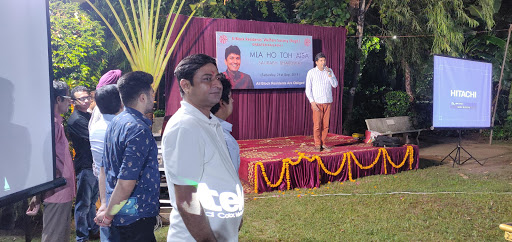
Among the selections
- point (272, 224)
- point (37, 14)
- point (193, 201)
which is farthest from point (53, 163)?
point (272, 224)

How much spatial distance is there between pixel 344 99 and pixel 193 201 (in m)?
12.2

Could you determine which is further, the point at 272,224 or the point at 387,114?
the point at 387,114

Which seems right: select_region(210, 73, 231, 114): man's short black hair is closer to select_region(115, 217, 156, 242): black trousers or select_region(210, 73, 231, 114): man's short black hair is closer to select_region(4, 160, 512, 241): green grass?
select_region(115, 217, 156, 242): black trousers

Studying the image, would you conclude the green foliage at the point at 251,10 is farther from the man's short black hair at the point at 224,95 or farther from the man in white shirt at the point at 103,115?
the man's short black hair at the point at 224,95

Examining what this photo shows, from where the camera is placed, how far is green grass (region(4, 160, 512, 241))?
488 cm

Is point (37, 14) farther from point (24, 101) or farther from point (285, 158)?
point (285, 158)

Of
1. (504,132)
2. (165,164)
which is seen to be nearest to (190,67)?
(165,164)

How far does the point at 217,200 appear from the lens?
73.8 inches

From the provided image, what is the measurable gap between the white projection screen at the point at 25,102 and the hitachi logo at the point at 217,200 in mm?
973

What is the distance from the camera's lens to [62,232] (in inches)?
142

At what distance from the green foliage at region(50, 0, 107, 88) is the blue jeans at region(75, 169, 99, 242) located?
1611mm

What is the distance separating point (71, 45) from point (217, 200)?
4499mm

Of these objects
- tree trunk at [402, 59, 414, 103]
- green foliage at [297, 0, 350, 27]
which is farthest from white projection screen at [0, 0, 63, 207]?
tree trunk at [402, 59, 414, 103]

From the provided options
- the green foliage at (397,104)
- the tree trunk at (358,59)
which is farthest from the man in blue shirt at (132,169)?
the green foliage at (397,104)
